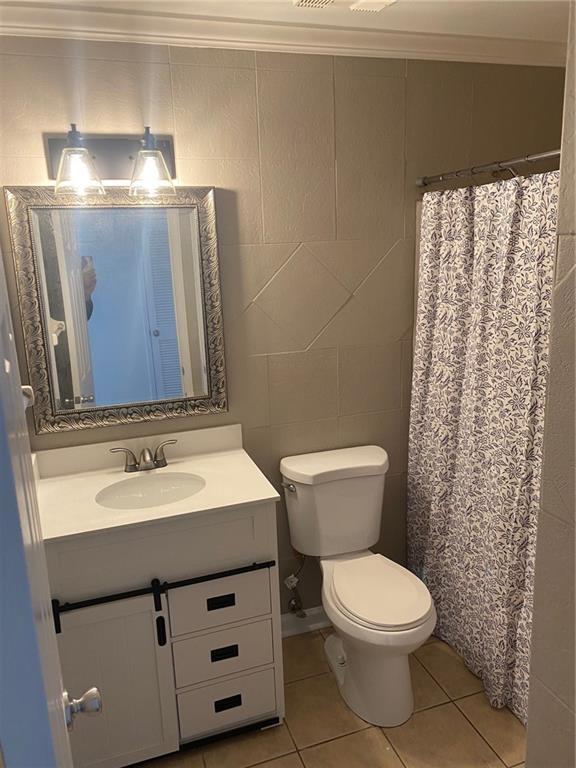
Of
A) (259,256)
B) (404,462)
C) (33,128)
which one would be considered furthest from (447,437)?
(33,128)

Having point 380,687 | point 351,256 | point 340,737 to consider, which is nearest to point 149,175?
point 351,256

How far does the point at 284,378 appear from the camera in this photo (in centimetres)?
238

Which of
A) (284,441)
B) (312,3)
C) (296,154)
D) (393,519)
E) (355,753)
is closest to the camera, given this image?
(312,3)

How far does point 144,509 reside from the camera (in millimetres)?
1842

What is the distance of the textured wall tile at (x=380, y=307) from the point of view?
242 cm

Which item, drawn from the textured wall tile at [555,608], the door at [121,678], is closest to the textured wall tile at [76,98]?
the door at [121,678]

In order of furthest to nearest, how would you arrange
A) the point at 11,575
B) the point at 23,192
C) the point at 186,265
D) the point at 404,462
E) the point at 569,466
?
the point at 404,462 → the point at 186,265 → the point at 23,192 → the point at 569,466 → the point at 11,575

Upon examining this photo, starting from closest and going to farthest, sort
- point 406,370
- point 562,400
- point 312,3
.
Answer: point 562,400, point 312,3, point 406,370

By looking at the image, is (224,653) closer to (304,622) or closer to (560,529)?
(304,622)

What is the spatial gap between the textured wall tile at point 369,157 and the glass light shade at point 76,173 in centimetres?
94

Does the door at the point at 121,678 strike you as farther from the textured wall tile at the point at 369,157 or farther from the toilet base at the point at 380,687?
the textured wall tile at the point at 369,157

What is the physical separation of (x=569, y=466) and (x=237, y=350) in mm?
1723

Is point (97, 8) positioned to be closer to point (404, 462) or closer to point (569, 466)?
point (569, 466)

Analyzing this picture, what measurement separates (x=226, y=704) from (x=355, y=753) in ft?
1.54
